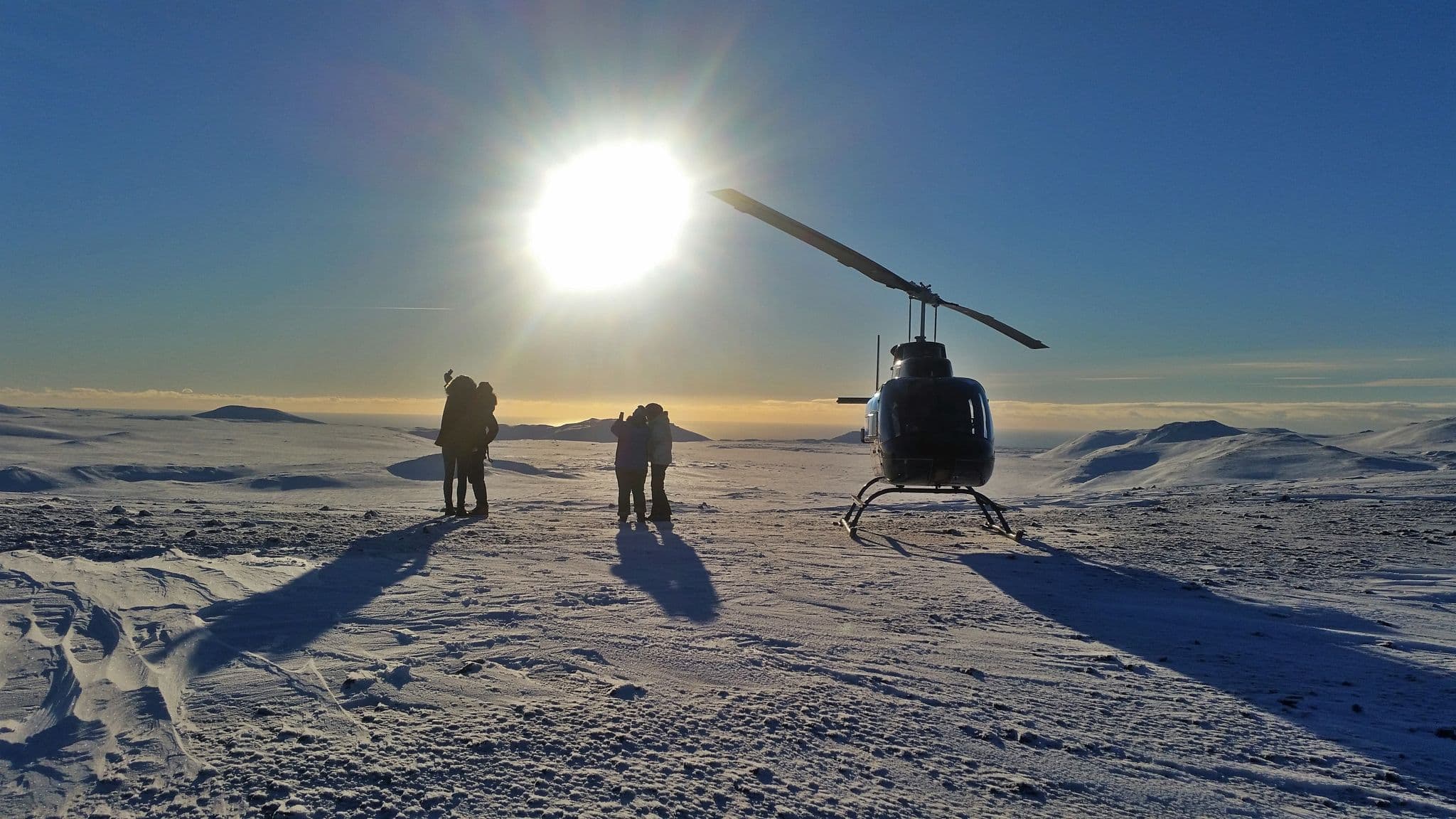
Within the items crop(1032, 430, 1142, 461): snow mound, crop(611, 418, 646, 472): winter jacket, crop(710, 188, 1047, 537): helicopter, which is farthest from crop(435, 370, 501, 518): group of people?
crop(1032, 430, 1142, 461): snow mound

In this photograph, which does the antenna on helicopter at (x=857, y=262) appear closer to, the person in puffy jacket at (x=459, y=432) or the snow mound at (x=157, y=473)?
the person in puffy jacket at (x=459, y=432)

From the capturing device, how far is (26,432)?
23734mm

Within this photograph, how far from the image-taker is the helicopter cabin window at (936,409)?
10484 mm

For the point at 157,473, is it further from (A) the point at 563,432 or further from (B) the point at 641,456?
(A) the point at 563,432

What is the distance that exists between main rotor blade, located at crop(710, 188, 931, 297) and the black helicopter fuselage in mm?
1830

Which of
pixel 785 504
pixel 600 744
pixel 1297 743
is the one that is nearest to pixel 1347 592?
pixel 1297 743

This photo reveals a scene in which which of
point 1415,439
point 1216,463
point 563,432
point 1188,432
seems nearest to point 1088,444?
point 1188,432

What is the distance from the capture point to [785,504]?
632 inches

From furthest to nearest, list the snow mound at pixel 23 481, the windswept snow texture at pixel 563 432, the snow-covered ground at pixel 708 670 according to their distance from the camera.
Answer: the windswept snow texture at pixel 563 432 < the snow mound at pixel 23 481 < the snow-covered ground at pixel 708 670

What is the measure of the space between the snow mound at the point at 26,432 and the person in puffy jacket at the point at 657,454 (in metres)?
22.6

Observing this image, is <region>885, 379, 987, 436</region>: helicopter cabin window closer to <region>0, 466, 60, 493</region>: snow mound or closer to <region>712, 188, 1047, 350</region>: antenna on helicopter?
<region>712, 188, 1047, 350</region>: antenna on helicopter

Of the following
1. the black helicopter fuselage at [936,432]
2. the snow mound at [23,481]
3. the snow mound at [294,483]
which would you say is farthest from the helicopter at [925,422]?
the snow mound at [23,481]

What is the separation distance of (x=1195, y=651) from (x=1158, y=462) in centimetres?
2683

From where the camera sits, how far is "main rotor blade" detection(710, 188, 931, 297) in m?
10.4
